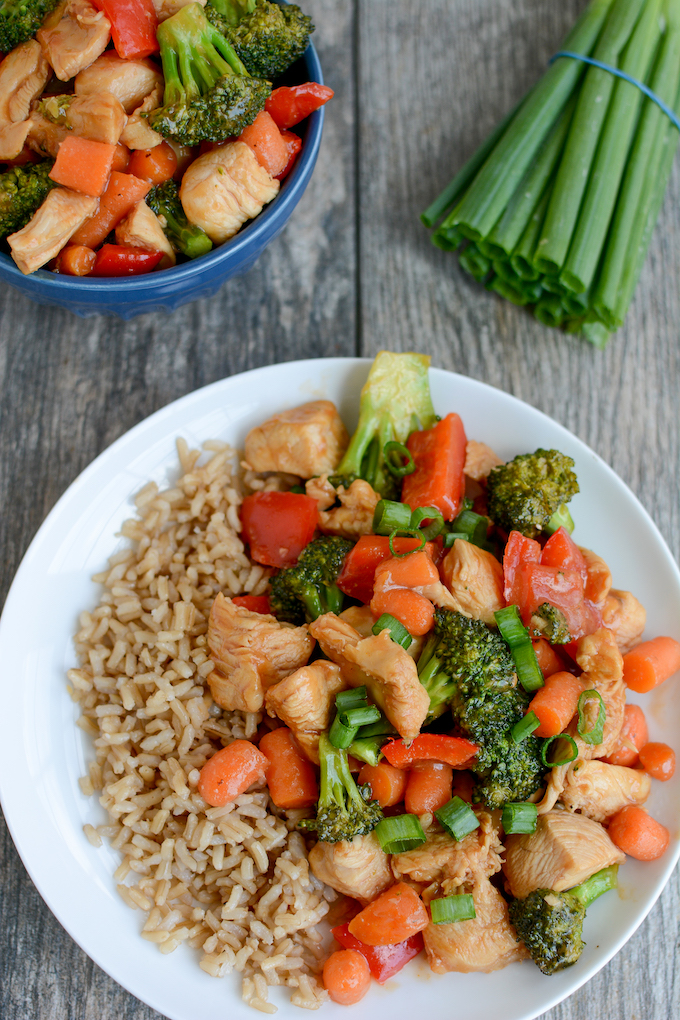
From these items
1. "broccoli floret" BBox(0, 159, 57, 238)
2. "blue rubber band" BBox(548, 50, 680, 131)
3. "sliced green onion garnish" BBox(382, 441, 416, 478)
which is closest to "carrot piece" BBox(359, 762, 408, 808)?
"sliced green onion garnish" BBox(382, 441, 416, 478)

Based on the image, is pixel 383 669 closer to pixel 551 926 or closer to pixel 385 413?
pixel 551 926

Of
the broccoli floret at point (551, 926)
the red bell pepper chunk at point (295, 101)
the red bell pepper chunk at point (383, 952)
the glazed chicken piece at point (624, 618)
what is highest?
the red bell pepper chunk at point (295, 101)

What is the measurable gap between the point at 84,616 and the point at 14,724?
0.40 metres

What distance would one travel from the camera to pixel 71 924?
7.33ft

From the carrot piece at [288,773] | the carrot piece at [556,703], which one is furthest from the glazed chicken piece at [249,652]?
the carrot piece at [556,703]

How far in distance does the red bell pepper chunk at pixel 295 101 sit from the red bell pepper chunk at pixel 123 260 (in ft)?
2.01

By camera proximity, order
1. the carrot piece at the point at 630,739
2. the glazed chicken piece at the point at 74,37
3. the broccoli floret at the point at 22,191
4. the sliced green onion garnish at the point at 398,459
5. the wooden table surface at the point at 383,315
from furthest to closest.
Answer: the wooden table surface at the point at 383,315, the sliced green onion garnish at the point at 398,459, the carrot piece at the point at 630,739, the broccoli floret at the point at 22,191, the glazed chicken piece at the point at 74,37

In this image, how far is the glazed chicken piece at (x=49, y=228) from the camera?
2.21 meters

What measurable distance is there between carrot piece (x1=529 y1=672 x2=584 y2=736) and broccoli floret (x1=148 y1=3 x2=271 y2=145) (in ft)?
6.49

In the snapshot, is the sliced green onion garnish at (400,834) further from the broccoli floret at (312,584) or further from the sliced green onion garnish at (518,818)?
the broccoli floret at (312,584)

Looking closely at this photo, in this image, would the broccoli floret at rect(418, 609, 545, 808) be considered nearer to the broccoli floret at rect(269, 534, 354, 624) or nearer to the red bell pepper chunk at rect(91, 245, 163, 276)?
the broccoli floret at rect(269, 534, 354, 624)

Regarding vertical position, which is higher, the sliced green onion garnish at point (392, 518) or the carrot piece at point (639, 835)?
the sliced green onion garnish at point (392, 518)

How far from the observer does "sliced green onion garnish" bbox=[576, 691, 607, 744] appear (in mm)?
2311

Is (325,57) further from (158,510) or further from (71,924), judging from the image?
(71,924)
